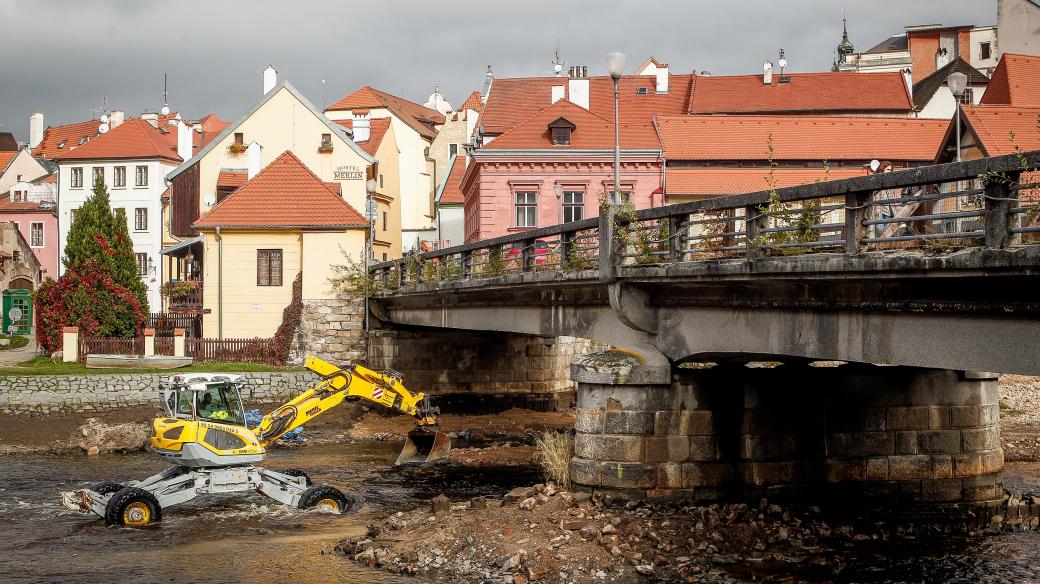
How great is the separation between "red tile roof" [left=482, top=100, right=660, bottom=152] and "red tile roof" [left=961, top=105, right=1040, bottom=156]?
1245 cm

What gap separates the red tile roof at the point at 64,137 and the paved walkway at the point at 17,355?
39.1 meters

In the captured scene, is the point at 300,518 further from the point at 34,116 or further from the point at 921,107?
the point at 34,116

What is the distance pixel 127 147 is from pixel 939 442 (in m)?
55.1

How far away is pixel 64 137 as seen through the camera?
89375mm

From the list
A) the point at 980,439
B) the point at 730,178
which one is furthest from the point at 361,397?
the point at 730,178

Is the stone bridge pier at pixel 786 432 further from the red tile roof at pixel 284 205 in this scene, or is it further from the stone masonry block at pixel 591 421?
the red tile roof at pixel 284 205

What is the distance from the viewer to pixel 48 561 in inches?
681

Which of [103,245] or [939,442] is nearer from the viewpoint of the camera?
[939,442]

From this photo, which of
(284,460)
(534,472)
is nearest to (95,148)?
(284,460)

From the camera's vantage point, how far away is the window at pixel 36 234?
71938 millimetres

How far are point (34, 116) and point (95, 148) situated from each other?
121 feet

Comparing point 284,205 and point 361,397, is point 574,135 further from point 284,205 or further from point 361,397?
point 361,397

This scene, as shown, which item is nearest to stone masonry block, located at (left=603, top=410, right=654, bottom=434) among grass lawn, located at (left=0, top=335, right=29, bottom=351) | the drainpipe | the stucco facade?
the drainpipe

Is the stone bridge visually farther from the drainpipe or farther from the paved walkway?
the paved walkway
